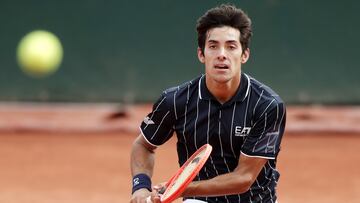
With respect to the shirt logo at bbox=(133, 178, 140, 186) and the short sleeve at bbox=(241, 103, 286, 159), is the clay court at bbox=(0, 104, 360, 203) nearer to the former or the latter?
the shirt logo at bbox=(133, 178, 140, 186)

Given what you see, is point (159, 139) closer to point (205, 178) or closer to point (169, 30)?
point (205, 178)

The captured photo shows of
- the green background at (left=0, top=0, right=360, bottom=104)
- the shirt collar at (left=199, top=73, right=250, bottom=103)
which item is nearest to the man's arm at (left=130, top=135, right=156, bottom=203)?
the shirt collar at (left=199, top=73, right=250, bottom=103)

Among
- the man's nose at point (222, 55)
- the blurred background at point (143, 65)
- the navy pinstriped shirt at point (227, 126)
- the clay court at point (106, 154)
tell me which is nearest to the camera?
the man's nose at point (222, 55)

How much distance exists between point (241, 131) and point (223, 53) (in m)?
0.48

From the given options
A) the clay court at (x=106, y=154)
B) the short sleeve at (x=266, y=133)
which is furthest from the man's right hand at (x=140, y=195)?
the clay court at (x=106, y=154)

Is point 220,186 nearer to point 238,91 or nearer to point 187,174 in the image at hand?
point 187,174

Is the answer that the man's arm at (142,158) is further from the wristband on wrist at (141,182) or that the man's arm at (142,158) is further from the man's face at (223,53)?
the man's face at (223,53)

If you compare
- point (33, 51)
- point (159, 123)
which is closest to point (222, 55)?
point (159, 123)

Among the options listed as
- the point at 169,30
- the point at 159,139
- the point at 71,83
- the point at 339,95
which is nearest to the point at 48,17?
the point at 71,83

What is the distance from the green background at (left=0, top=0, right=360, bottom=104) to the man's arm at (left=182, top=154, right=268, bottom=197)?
7.98m

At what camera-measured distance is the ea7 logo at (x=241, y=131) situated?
4.73 meters

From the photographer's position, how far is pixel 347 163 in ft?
33.8

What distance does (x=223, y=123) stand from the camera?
4.80m

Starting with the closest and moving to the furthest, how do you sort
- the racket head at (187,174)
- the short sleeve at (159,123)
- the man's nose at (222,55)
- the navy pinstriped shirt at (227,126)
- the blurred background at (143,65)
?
the racket head at (187,174), the man's nose at (222,55), the navy pinstriped shirt at (227,126), the short sleeve at (159,123), the blurred background at (143,65)
